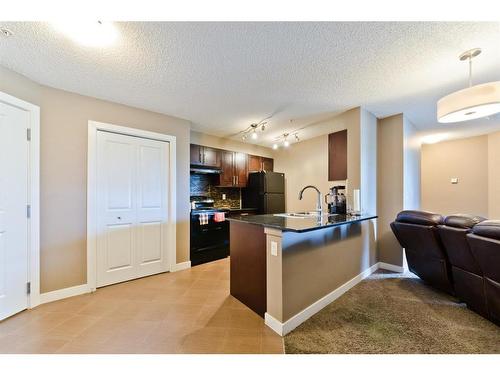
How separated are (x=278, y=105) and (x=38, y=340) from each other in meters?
3.39

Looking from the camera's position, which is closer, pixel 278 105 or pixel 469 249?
pixel 469 249

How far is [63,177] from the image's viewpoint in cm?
243

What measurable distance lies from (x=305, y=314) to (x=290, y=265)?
55 centimetres

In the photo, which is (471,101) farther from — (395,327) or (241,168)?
(241,168)

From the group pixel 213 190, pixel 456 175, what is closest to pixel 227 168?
pixel 213 190

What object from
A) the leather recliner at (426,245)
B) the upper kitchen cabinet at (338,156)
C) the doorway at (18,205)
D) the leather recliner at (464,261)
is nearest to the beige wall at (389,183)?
the upper kitchen cabinet at (338,156)

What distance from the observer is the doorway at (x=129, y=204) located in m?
2.65

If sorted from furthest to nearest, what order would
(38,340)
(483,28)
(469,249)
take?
(469,249)
(38,340)
(483,28)

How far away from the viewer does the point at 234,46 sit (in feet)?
5.54

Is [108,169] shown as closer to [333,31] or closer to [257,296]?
[257,296]

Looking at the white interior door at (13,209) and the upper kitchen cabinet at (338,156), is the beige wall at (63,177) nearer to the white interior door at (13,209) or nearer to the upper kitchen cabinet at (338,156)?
the white interior door at (13,209)

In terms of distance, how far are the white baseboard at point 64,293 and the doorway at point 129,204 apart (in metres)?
0.09
